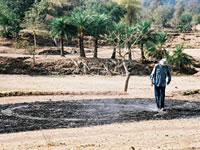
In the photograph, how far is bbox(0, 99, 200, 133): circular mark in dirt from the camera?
445 inches

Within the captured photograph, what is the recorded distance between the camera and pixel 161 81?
13.3 metres

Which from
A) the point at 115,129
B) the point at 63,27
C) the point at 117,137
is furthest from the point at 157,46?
the point at 117,137

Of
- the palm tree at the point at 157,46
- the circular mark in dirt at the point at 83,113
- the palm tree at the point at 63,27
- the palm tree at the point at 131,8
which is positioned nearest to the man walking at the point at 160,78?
the circular mark in dirt at the point at 83,113

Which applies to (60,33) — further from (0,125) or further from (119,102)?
(0,125)

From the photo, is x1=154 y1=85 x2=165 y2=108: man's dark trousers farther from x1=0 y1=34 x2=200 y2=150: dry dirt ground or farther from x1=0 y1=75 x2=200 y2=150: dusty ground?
x1=0 y1=75 x2=200 y2=150: dusty ground

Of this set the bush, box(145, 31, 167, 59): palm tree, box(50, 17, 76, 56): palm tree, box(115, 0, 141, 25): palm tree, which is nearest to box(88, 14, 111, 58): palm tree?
box(50, 17, 76, 56): palm tree

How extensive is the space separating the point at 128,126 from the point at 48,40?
5674 centimetres

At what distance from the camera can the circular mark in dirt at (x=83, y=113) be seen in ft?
37.1

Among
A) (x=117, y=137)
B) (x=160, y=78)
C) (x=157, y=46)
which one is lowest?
(x=117, y=137)

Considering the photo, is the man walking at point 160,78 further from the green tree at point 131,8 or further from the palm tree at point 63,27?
the green tree at point 131,8

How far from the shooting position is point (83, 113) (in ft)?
43.3

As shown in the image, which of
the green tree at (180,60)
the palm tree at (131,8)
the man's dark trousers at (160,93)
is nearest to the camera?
the man's dark trousers at (160,93)

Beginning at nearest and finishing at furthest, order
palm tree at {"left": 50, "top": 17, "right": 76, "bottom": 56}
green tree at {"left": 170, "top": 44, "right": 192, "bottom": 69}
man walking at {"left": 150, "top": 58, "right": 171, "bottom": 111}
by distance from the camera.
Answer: man walking at {"left": 150, "top": 58, "right": 171, "bottom": 111}
palm tree at {"left": 50, "top": 17, "right": 76, "bottom": 56}
green tree at {"left": 170, "top": 44, "right": 192, "bottom": 69}

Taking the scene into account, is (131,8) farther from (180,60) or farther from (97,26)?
(180,60)
